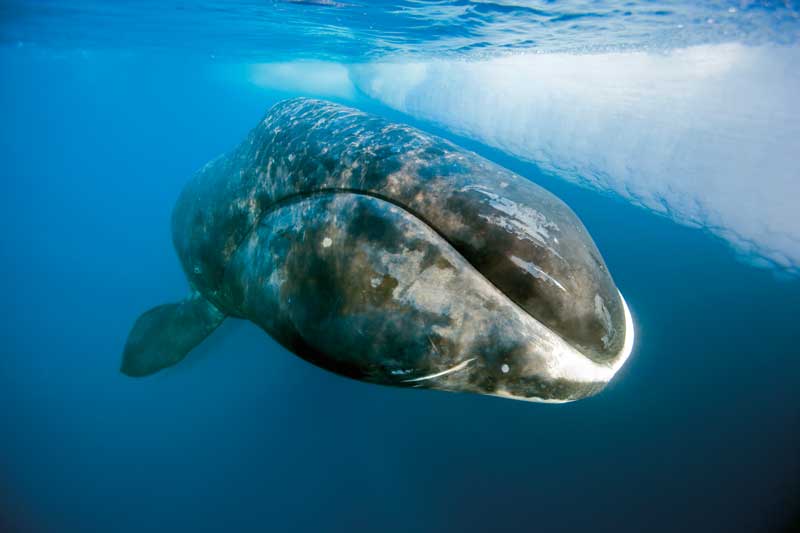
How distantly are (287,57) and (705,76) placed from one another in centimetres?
4327

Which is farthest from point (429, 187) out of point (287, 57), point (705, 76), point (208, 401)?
point (705, 76)

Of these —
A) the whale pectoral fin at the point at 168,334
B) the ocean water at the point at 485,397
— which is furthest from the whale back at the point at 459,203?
the ocean water at the point at 485,397

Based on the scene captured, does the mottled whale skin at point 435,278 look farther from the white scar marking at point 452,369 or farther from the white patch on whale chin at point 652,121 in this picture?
the white patch on whale chin at point 652,121

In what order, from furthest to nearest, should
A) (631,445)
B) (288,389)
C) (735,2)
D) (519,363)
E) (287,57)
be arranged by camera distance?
(287,57)
(735,2)
(288,389)
(631,445)
(519,363)

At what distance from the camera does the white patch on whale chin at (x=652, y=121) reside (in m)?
19.4

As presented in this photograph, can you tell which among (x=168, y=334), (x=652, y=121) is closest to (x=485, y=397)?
(x=168, y=334)

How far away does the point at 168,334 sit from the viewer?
20.7 feet

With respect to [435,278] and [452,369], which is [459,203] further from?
[452,369]

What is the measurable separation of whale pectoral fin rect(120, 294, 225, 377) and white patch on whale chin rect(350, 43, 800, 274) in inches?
793

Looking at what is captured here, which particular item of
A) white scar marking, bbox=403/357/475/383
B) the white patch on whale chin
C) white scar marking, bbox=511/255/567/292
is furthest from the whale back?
the white patch on whale chin

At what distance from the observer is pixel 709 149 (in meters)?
28.3

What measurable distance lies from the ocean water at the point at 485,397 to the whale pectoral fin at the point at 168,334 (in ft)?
18.4

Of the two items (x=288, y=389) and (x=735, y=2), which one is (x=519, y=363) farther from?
(x=735, y=2)

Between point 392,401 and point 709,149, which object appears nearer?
point 392,401
